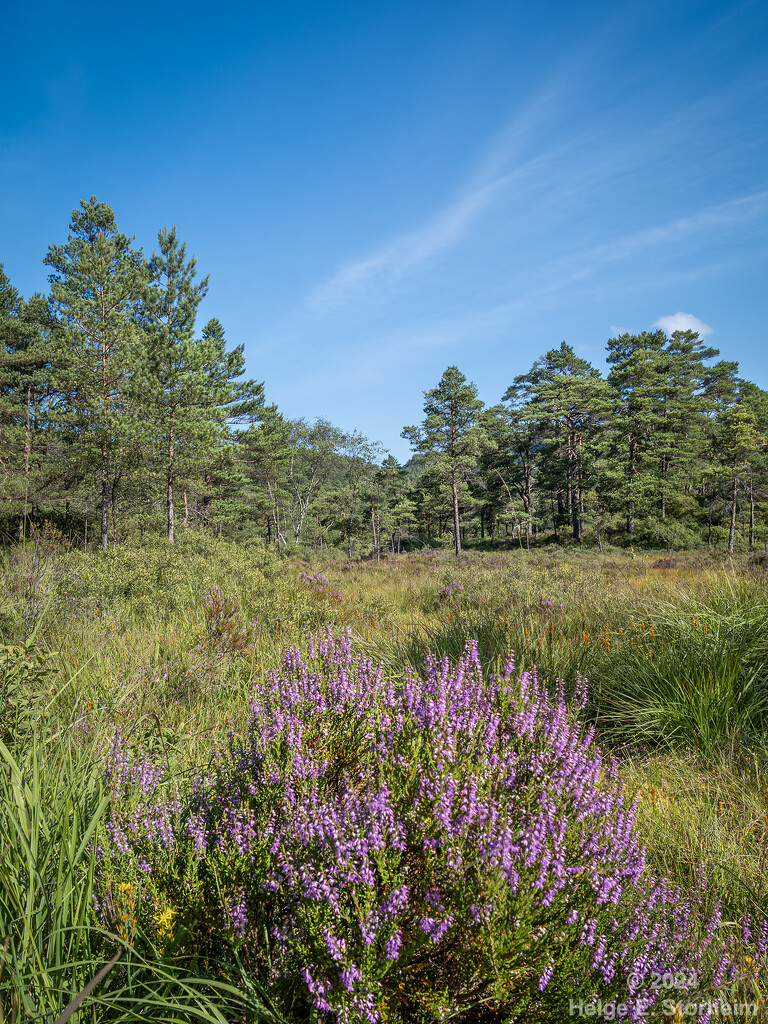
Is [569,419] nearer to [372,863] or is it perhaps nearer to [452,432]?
[452,432]

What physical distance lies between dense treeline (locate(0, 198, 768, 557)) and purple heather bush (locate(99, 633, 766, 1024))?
8599mm

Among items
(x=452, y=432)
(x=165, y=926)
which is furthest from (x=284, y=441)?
(x=165, y=926)

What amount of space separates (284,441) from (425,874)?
3324cm

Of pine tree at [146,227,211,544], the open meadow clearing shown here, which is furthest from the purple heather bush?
pine tree at [146,227,211,544]

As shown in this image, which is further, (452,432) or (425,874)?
(452,432)

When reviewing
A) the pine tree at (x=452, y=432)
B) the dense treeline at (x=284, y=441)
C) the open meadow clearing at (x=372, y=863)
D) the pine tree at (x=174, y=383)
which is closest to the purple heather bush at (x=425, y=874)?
the open meadow clearing at (x=372, y=863)

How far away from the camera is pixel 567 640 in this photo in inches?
167

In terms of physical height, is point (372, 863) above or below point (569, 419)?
below

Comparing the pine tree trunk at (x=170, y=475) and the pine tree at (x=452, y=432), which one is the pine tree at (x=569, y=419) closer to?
the pine tree at (x=452, y=432)

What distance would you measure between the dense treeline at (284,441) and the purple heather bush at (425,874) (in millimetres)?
8599

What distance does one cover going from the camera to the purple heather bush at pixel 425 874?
1178mm

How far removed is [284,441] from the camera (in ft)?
109

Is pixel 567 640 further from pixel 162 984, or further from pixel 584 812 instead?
pixel 162 984

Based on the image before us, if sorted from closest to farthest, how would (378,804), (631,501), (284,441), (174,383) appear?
(378,804)
(174,383)
(284,441)
(631,501)
